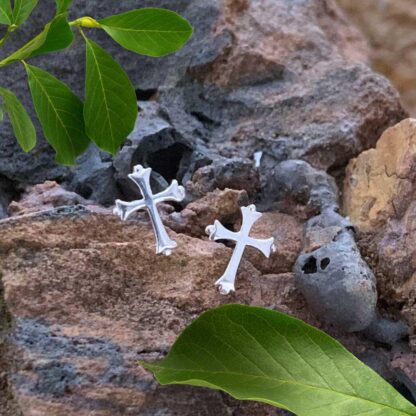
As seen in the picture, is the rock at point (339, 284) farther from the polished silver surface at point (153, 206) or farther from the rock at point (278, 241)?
the polished silver surface at point (153, 206)

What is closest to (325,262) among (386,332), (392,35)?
(386,332)

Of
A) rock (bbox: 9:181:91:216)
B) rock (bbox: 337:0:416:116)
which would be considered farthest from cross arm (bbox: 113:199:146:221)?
rock (bbox: 337:0:416:116)

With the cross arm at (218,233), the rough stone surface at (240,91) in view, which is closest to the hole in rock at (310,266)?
the cross arm at (218,233)

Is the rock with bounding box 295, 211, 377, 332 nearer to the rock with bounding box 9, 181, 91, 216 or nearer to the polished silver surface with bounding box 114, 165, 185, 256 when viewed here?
the polished silver surface with bounding box 114, 165, 185, 256

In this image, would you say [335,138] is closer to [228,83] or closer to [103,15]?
[228,83]

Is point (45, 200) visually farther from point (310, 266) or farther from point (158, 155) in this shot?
point (310, 266)

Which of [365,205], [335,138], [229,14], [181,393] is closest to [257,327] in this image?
[181,393]
